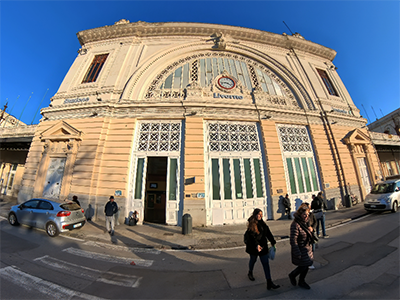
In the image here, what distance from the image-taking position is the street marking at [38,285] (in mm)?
3266

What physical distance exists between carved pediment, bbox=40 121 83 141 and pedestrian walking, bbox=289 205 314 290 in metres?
12.9

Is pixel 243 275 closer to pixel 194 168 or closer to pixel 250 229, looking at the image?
pixel 250 229

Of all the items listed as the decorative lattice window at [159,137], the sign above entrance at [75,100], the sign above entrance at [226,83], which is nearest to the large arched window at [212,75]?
the sign above entrance at [226,83]

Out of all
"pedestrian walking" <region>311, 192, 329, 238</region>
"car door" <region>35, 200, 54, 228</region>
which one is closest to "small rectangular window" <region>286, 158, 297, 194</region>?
"pedestrian walking" <region>311, 192, 329, 238</region>

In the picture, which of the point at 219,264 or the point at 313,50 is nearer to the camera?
the point at 219,264

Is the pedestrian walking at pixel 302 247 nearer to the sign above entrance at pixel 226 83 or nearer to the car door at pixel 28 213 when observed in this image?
the car door at pixel 28 213

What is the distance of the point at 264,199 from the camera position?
1005cm

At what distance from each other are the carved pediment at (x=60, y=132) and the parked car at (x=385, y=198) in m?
18.9

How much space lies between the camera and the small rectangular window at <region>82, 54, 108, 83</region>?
1330 cm

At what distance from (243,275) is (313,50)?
21869 millimetres

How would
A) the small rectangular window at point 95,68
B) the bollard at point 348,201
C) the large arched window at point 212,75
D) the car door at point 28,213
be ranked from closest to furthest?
the car door at point 28,213, the bollard at point 348,201, the large arched window at point 212,75, the small rectangular window at point 95,68

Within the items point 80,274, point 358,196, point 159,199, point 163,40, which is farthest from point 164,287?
point 163,40

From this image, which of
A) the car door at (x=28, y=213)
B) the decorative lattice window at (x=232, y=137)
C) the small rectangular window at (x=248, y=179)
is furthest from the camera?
the decorative lattice window at (x=232, y=137)

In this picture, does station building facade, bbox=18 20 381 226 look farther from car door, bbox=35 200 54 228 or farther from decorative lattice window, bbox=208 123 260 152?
car door, bbox=35 200 54 228
